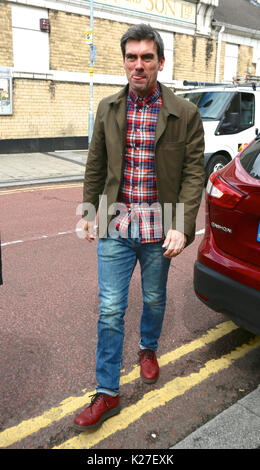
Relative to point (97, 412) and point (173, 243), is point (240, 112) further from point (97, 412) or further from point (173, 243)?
point (97, 412)

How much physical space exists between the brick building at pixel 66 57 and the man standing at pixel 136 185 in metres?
11.8

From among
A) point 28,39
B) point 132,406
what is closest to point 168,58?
point 28,39

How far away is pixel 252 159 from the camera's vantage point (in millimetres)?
2664

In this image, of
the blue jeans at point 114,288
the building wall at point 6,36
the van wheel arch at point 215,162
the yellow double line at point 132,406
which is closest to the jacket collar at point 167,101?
the blue jeans at point 114,288

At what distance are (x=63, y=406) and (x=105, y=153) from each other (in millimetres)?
1524

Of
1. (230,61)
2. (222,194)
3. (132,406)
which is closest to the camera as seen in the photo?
(132,406)

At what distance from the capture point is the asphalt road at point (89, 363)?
2.33 m

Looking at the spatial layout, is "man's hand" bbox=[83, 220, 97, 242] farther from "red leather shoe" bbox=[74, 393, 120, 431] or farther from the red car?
"red leather shoe" bbox=[74, 393, 120, 431]

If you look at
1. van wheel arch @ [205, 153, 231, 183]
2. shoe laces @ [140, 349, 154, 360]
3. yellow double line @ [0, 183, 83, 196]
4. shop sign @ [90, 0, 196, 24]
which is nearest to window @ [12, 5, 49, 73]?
shop sign @ [90, 0, 196, 24]

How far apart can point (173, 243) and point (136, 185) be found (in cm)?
39

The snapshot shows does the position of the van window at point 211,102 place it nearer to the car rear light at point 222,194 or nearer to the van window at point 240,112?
the van window at point 240,112

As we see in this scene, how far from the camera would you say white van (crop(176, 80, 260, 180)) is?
29.4ft

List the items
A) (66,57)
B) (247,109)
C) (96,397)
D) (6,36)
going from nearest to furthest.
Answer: (96,397) → (247,109) → (6,36) → (66,57)
